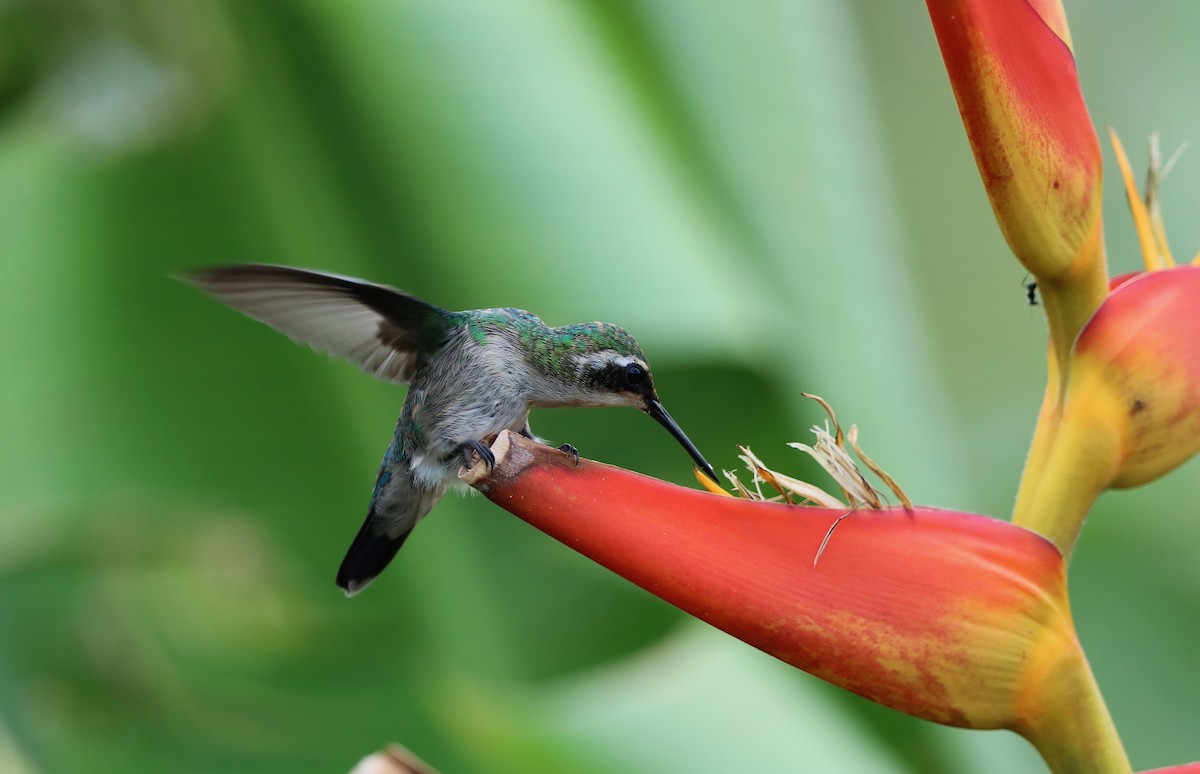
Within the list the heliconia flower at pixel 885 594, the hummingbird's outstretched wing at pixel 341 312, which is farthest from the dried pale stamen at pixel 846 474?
the hummingbird's outstretched wing at pixel 341 312

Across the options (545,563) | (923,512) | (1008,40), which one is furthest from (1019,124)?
(545,563)

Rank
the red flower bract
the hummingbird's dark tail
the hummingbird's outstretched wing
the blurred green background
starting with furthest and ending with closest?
the blurred green background
the hummingbird's dark tail
the hummingbird's outstretched wing
the red flower bract

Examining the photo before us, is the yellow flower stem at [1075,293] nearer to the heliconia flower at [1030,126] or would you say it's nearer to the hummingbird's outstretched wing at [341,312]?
the heliconia flower at [1030,126]

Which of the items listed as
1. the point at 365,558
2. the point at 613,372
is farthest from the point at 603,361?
the point at 365,558

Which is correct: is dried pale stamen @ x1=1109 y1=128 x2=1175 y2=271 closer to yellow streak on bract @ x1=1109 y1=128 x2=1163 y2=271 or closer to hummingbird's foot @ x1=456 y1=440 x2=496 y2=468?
yellow streak on bract @ x1=1109 y1=128 x2=1163 y2=271

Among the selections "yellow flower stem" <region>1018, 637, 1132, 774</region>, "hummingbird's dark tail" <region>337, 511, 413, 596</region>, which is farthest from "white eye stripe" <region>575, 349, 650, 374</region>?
"yellow flower stem" <region>1018, 637, 1132, 774</region>

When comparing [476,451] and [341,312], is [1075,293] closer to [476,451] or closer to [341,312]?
[476,451]

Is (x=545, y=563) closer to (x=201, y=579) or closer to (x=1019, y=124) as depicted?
(x=201, y=579)
